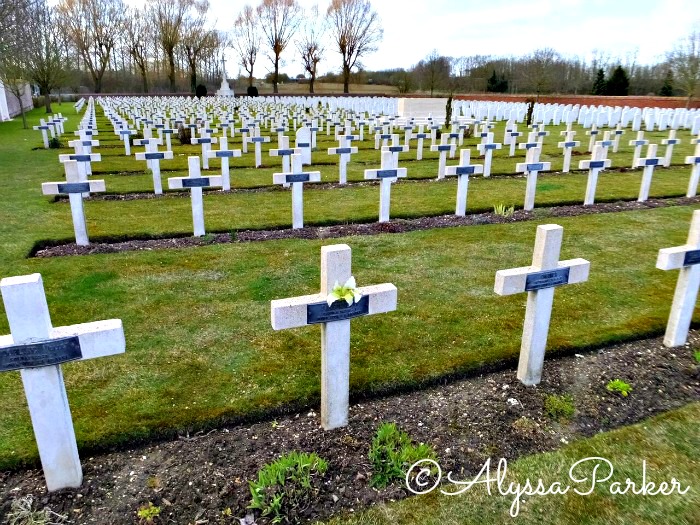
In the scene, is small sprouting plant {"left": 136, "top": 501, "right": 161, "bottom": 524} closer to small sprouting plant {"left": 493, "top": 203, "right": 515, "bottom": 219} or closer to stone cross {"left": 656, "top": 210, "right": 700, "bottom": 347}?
stone cross {"left": 656, "top": 210, "right": 700, "bottom": 347}

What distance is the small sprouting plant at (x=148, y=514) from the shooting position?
2217mm

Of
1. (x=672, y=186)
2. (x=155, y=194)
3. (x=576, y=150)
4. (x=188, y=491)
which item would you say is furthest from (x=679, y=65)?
(x=188, y=491)

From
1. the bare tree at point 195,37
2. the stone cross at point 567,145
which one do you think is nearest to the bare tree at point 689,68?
the stone cross at point 567,145

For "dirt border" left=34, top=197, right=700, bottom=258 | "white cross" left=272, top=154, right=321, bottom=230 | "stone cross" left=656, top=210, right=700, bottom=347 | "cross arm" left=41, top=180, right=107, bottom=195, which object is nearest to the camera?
"stone cross" left=656, top=210, right=700, bottom=347

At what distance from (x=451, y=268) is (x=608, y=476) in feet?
10.2

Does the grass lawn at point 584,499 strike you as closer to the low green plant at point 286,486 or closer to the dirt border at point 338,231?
the low green plant at point 286,486

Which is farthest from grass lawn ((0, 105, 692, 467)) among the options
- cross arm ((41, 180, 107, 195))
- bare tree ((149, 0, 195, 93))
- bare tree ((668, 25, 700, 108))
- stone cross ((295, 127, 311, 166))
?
bare tree ((149, 0, 195, 93))

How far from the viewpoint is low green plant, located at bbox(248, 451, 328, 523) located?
226 centimetres

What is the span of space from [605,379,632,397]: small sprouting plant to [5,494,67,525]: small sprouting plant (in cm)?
299

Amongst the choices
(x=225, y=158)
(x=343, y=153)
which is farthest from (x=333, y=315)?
(x=343, y=153)

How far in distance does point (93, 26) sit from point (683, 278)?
52.4 m

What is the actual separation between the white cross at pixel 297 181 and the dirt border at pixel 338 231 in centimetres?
16

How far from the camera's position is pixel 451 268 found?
5465 mm

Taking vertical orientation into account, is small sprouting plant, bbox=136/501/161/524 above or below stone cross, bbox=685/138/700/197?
below
